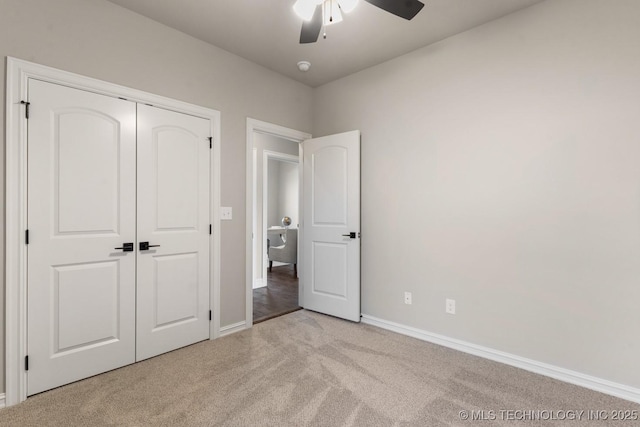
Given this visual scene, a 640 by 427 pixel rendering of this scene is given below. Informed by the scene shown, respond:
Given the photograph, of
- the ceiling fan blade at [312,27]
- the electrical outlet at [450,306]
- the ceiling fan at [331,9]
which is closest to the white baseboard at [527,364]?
the electrical outlet at [450,306]

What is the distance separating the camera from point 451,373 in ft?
7.73

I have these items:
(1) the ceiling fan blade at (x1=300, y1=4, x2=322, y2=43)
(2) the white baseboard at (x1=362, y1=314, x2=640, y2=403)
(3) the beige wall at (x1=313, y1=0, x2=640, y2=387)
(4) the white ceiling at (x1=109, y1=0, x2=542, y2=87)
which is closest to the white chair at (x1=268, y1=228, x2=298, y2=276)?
(3) the beige wall at (x1=313, y1=0, x2=640, y2=387)

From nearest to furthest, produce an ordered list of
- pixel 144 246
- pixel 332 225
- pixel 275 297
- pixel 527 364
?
pixel 527 364 → pixel 144 246 → pixel 332 225 → pixel 275 297

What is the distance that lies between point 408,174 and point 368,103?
0.95 metres

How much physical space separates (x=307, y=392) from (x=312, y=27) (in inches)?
94.2

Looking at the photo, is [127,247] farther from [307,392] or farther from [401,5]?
[401,5]

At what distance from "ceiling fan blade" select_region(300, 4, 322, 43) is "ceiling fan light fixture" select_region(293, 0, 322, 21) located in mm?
40

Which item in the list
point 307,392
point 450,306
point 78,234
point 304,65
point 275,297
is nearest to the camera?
point 307,392

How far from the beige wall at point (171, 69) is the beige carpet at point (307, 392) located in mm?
556

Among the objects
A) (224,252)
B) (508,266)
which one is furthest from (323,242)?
(508,266)

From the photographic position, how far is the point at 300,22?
102 inches

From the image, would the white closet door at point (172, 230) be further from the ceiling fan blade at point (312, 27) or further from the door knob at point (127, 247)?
the ceiling fan blade at point (312, 27)

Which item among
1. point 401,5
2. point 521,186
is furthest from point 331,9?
point 521,186

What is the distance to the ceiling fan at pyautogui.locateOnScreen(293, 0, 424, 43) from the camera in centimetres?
175
